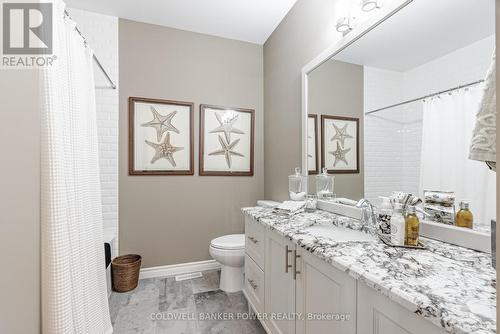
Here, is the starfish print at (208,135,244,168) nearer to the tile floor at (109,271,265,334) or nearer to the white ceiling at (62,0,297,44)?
the white ceiling at (62,0,297,44)

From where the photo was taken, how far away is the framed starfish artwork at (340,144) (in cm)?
150

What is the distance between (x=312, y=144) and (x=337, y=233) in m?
0.78

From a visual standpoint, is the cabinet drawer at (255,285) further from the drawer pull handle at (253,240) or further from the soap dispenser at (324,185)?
the soap dispenser at (324,185)

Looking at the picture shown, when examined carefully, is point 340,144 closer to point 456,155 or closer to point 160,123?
point 456,155

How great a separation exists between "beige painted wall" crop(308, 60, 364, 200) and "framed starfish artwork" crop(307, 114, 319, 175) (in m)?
0.03

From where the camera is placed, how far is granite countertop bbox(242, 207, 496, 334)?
501 millimetres

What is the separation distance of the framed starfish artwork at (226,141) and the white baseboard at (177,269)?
994 millimetres

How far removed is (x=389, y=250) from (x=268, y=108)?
205 centimetres

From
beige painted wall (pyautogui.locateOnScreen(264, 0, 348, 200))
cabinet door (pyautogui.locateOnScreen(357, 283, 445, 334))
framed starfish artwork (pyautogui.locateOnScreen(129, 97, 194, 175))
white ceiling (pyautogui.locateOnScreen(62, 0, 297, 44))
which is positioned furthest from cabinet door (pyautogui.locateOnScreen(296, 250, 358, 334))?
white ceiling (pyautogui.locateOnScreen(62, 0, 297, 44))

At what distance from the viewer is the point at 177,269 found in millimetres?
2418

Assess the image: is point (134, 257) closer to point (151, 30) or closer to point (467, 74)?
point (151, 30)

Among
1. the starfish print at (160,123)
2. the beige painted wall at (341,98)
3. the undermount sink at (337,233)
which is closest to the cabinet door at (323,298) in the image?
the undermount sink at (337,233)

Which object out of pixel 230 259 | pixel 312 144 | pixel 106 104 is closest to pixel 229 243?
pixel 230 259

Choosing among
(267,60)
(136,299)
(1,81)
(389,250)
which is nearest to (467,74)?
(389,250)
